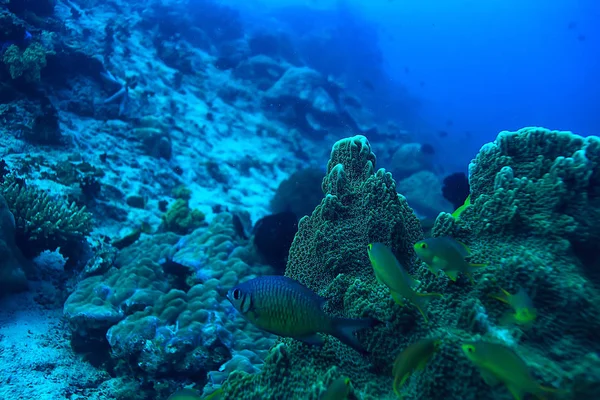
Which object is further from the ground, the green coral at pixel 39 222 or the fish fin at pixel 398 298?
the fish fin at pixel 398 298

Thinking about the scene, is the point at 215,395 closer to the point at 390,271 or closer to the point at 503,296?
the point at 390,271

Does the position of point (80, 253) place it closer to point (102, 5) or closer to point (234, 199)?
point (234, 199)

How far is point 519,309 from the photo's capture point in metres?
2.26

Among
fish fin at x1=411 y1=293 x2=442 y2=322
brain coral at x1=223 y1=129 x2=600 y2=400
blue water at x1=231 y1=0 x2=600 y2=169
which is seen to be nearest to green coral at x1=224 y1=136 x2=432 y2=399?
brain coral at x1=223 y1=129 x2=600 y2=400

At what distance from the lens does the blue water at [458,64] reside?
3759cm

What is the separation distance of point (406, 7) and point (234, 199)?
11222cm

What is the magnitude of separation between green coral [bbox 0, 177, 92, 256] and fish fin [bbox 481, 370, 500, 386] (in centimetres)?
623

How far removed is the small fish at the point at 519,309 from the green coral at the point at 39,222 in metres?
6.31

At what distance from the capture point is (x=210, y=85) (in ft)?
61.6

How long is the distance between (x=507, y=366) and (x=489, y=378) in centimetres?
33

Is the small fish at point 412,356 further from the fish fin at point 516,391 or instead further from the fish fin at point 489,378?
the fish fin at point 516,391

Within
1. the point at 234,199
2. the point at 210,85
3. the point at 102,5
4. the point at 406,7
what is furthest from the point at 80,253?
the point at 406,7

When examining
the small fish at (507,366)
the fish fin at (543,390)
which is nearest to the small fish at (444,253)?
the small fish at (507,366)

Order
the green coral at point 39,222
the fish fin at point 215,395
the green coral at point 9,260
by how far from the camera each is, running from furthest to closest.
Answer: the green coral at point 39,222
the green coral at point 9,260
the fish fin at point 215,395
